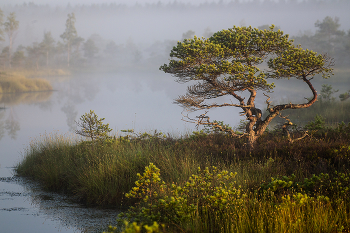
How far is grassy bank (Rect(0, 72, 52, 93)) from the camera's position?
45000 millimetres

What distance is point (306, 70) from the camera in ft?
33.8

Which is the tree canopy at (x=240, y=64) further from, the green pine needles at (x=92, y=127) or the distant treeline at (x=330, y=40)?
the distant treeline at (x=330, y=40)

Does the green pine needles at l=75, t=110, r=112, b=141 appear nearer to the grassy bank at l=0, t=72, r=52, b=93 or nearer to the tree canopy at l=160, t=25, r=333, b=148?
the tree canopy at l=160, t=25, r=333, b=148

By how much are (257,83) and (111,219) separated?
247 inches

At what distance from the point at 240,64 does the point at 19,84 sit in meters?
45.6

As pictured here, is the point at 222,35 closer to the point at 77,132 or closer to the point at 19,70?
the point at 77,132

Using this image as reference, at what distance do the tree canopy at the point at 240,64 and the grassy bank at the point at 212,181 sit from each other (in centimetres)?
181

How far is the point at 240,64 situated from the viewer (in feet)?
31.2

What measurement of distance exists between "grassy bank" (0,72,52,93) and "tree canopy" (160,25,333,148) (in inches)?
1696

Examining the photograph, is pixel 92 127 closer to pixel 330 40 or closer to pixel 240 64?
pixel 240 64

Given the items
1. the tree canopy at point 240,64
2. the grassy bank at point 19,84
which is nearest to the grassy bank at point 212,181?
the tree canopy at point 240,64

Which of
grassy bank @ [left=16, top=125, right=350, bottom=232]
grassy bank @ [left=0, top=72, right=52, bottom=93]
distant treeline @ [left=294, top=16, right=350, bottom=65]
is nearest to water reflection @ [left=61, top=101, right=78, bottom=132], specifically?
grassy bank @ [left=0, top=72, right=52, bottom=93]

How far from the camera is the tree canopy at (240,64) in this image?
31.9ft

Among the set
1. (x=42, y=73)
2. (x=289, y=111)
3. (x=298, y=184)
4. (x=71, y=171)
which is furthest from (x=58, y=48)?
(x=298, y=184)
